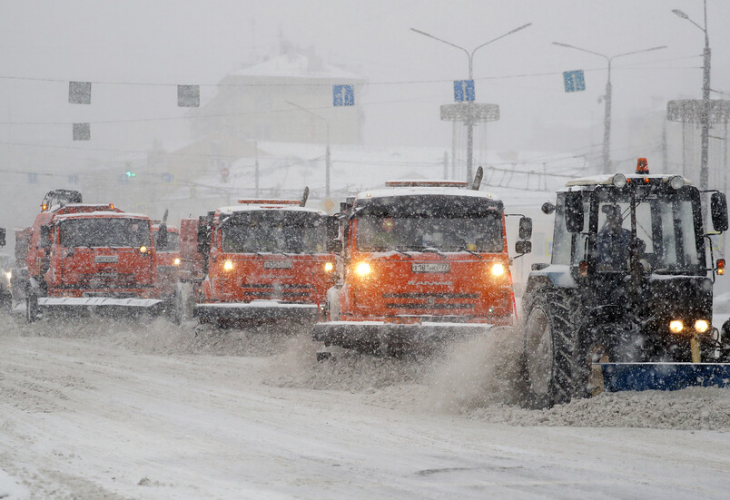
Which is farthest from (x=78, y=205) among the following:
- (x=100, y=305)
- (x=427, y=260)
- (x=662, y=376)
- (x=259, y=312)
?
(x=662, y=376)

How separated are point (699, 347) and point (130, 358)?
8.83 metres

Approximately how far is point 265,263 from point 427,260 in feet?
15.1

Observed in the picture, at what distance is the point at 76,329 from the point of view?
1845cm

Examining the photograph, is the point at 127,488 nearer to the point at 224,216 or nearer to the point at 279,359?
the point at 279,359

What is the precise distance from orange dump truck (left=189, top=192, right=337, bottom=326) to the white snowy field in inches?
109

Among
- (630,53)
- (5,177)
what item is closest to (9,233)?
(5,177)

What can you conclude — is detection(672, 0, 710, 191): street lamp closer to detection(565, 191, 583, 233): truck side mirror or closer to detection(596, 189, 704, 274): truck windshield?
detection(596, 189, 704, 274): truck windshield

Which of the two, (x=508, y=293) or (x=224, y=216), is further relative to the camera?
(x=224, y=216)

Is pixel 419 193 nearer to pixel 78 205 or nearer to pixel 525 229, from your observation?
pixel 525 229

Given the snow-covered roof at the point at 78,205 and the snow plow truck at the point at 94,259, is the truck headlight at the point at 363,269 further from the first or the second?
the snow-covered roof at the point at 78,205

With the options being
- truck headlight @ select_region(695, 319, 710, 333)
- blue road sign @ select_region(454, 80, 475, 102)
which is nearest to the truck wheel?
truck headlight @ select_region(695, 319, 710, 333)

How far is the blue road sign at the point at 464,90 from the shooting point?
104 ft

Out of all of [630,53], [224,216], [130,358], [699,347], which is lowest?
[130,358]

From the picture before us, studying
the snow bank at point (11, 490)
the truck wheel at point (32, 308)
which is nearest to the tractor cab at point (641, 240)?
the snow bank at point (11, 490)
